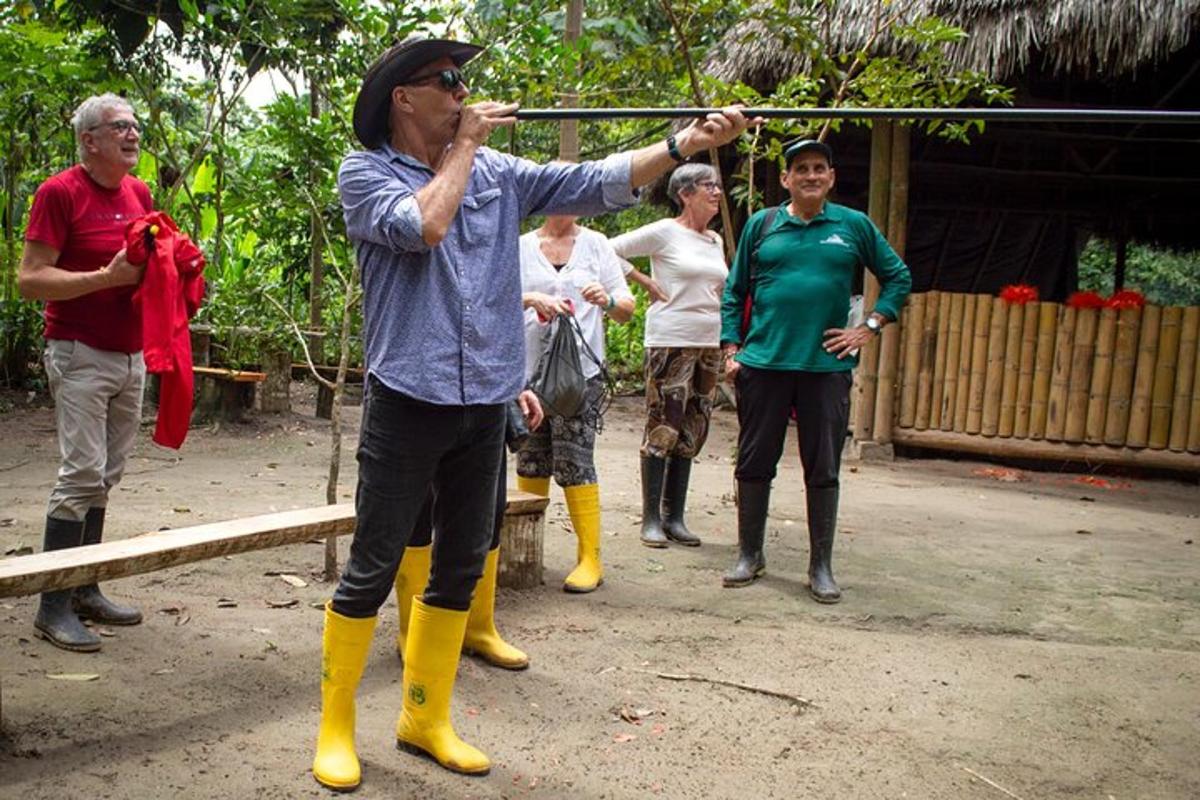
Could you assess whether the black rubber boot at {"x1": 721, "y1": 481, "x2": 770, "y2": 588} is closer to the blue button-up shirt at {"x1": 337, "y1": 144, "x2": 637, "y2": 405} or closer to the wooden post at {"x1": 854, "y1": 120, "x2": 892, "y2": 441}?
the blue button-up shirt at {"x1": 337, "y1": 144, "x2": 637, "y2": 405}

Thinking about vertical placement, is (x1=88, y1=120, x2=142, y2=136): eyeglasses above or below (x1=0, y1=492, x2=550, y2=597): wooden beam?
above

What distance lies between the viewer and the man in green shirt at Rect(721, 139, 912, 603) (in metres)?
4.84

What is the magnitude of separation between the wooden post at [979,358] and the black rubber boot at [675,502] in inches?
156

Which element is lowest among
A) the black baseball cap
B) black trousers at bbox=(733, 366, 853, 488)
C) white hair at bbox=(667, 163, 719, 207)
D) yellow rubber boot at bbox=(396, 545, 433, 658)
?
yellow rubber boot at bbox=(396, 545, 433, 658)

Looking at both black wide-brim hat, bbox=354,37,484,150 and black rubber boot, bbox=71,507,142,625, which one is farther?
black rubber boot, bbox=71,507,142,625

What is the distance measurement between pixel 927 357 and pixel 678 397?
4.19 metres

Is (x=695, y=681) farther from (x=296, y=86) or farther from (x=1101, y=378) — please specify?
(x=1101, y=378)

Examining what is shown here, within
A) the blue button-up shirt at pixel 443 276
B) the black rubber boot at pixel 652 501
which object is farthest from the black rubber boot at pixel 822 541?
the blue button-up shirt at pixel 443 276

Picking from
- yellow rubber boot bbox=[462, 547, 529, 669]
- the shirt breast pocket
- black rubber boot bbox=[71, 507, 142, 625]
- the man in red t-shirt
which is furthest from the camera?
black rubber boot bbox=[71, 507, 142, 625]

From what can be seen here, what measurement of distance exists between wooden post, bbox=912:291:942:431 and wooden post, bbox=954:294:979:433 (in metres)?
0.20

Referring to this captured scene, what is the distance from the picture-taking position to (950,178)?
43.5 feet

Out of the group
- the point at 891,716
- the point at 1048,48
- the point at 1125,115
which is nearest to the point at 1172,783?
the point at 891,716

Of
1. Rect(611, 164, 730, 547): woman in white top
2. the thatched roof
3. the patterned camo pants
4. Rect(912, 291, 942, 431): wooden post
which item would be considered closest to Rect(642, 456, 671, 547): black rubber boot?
Rect(611, 164, 730, 547): woman in white top

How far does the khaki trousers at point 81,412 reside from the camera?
151 inches
